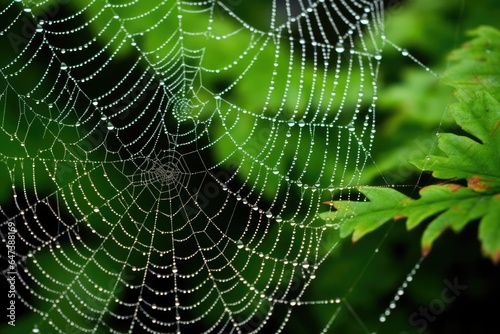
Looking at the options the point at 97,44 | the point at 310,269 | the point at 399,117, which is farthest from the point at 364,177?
the point at 97,44

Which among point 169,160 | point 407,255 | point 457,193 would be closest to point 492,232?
point 457,193

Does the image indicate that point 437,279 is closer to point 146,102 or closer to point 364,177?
point 364,177

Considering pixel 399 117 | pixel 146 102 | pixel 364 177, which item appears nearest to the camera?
pixel 364 177

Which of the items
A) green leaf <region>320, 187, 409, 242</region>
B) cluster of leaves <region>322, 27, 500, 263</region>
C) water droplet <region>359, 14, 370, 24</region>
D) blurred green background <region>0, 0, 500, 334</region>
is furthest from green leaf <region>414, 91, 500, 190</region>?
water droplet <region>359, 14, 370, 24</region>

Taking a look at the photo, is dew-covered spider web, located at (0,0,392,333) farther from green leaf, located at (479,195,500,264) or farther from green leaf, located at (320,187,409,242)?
green leaf, located at (479,195,500,264)

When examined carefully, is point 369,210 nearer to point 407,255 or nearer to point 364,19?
point 407,255

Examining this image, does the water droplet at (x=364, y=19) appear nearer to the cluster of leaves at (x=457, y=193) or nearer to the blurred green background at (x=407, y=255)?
the blurred green background at (x=407, y=255)

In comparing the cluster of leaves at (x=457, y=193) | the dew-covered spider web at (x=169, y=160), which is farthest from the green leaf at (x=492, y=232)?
the dew-covered spider web at (x=169, y=160)
